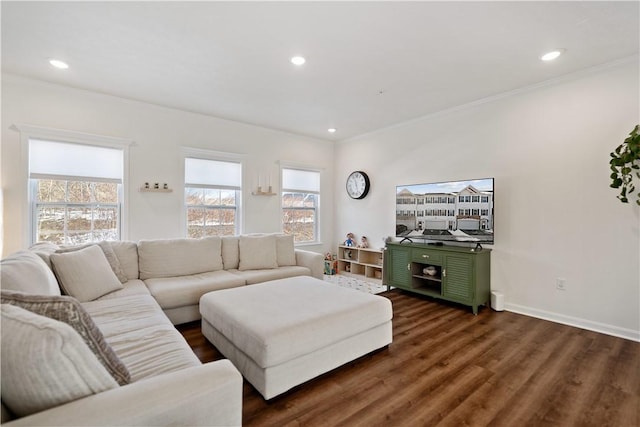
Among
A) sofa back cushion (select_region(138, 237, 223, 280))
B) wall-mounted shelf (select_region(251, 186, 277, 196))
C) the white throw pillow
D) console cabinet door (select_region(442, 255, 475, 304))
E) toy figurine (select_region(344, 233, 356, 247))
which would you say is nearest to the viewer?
the white throw pillow

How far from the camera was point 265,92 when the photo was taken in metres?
3.59

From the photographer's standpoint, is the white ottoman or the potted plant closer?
the white ottoman

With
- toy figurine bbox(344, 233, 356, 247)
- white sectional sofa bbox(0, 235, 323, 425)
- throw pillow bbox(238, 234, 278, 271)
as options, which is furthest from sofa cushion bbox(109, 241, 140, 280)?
toy figurine bbox(344, 233, 356, 247)

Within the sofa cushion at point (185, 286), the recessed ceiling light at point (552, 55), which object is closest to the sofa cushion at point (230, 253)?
the sofa cushion at point (185, 286)

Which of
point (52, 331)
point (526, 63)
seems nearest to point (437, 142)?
point (526, 63)

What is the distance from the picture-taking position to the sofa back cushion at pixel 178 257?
131 inches

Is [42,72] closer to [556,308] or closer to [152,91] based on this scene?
[152,91]

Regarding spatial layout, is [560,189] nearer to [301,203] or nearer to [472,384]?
[472,384]

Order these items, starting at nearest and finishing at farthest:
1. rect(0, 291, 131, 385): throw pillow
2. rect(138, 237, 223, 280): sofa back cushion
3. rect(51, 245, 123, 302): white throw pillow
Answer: rect(0, 291, 131, 385): throw pillow
rect(51, 245, 123, 302): white throw pillow
rect(138, 237, 223, 280): sofa back cushion

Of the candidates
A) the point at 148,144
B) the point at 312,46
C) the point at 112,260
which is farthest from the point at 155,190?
the point at 312,46

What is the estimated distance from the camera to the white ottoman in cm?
185

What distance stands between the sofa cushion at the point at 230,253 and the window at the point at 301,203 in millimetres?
1491

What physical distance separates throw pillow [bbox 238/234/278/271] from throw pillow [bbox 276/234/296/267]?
0.08 metres

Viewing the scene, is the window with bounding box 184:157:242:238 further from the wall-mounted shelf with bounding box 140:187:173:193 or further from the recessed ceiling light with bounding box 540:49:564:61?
the recessed ceiling light with bounding box 540:49:564:61
